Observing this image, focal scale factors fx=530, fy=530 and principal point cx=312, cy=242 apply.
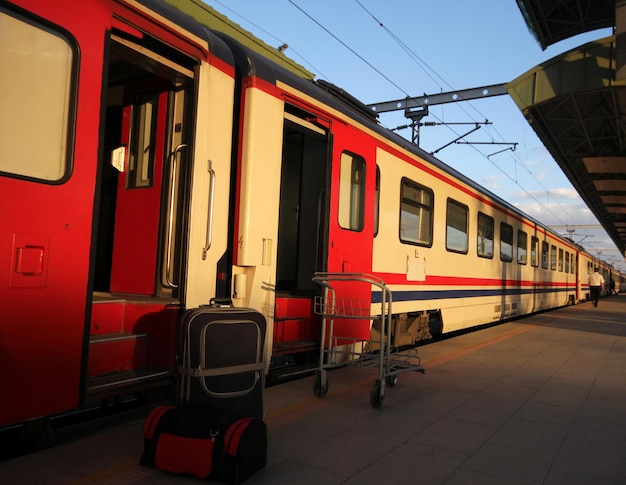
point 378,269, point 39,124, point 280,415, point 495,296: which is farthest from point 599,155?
point 39,124

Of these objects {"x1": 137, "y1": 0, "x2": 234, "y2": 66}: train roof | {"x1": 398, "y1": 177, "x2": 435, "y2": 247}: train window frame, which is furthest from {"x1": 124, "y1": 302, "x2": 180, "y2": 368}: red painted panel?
{"x1": 398, "y1": 177, "x2": 435, "y2": 247}: train window frame

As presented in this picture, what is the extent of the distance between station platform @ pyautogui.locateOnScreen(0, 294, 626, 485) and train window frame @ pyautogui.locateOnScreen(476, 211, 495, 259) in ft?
12.9

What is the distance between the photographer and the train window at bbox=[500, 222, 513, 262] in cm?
1206

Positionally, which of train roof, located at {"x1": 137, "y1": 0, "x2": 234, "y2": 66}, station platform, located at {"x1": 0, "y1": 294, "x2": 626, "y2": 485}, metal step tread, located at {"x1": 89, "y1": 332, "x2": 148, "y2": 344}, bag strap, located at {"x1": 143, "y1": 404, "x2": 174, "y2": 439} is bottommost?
station platform, located at {"x1": 0, "y1": 294, "x2": 626, "y2": 485}

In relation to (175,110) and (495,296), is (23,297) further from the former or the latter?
(495,296)

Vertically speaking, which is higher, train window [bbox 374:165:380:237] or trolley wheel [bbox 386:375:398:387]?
train window [bbox 374:165:380:237]

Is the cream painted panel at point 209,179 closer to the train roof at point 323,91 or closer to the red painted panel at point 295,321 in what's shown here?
the train roof at point 323,91

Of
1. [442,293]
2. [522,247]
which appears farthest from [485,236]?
[522,247]

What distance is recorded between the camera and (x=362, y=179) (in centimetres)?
633

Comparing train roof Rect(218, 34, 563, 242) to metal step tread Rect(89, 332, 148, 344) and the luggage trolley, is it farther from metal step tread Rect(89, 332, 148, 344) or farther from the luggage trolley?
metal step tread Rect(89, 332, 148, 344)

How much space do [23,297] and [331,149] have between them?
3609mm

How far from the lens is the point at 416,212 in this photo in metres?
7.98

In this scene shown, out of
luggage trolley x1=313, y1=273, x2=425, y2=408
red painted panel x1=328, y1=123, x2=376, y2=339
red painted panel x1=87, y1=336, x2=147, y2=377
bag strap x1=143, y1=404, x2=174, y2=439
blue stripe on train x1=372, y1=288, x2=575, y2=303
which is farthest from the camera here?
blue stripe on train x1=372, y1=288, x2=575, y2=303

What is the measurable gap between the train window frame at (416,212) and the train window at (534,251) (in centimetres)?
810
